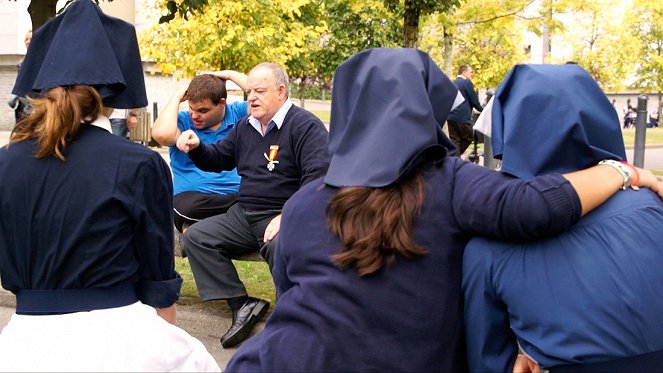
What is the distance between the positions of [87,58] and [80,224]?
55 cm

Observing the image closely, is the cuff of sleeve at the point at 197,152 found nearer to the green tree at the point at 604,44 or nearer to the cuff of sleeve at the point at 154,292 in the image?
the cuff of sleeve at the point at 154,292

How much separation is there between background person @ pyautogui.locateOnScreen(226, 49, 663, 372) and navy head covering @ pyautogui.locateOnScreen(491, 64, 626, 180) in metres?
0.08

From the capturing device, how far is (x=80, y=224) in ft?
9.55

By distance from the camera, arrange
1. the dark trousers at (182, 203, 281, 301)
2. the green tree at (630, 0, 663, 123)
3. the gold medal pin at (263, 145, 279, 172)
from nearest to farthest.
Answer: the gold medal pin at (263, 145, 279, 172), the dark trousers at (182, 203, 281, 301), the green tree at (630, 0, 663, 123)

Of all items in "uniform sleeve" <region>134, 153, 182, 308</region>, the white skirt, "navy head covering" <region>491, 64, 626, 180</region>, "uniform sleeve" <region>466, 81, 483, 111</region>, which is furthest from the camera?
"uniform sleeve" <region>466, 81, 483, 111</region>

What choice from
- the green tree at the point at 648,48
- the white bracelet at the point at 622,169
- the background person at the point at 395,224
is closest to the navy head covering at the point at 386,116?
the background person at the point at 395,224

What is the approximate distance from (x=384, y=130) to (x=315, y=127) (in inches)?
130

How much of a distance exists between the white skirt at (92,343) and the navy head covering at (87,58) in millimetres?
733

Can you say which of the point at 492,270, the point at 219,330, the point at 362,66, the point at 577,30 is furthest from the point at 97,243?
the point at 577,30

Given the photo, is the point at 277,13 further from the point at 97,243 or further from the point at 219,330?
the point at 97,243

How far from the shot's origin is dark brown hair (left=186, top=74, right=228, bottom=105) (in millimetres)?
6488

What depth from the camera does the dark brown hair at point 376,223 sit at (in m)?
2.48

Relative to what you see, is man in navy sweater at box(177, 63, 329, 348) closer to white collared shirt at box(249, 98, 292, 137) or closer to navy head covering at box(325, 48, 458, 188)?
white collared shirt at box(249, 98, 292, 137)

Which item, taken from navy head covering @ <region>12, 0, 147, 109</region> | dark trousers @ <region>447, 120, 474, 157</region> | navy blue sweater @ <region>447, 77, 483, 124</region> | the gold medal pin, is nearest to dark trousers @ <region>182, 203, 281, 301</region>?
the gold medal pin
